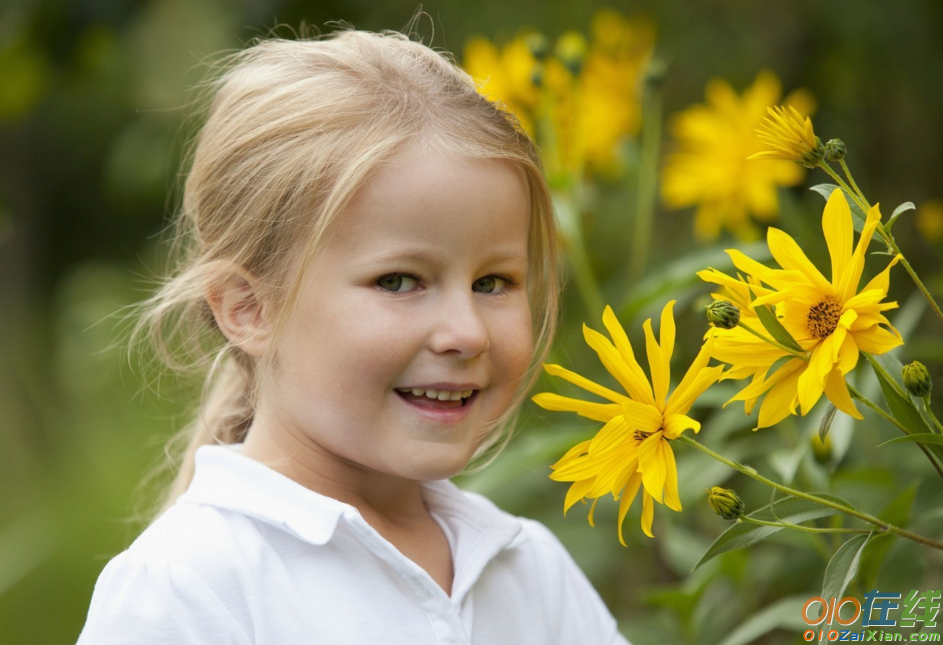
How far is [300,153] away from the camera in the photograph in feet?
2.78

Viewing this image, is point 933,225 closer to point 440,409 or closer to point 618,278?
point 618,278

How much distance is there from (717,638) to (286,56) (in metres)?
0.84

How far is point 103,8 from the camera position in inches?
79.9

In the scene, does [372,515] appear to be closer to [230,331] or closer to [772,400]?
[230,331]

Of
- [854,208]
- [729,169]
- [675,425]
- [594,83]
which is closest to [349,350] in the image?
[675,425]

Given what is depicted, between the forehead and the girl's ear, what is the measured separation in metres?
0.10

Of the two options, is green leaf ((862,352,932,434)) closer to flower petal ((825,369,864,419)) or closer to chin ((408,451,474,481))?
flower petal ((825,369,864,419))

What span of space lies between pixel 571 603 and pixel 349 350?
0.36m

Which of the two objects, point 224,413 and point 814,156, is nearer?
point 814,156

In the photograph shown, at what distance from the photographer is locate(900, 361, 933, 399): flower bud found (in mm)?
623

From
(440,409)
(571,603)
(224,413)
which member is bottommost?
(571,603)

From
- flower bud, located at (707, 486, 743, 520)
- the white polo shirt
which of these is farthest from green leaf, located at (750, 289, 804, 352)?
the white polo shirt

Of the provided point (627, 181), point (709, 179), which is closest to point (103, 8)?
point (627, 181)

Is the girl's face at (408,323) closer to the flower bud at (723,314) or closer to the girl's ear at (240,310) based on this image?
the girl's ear at (240,310)
